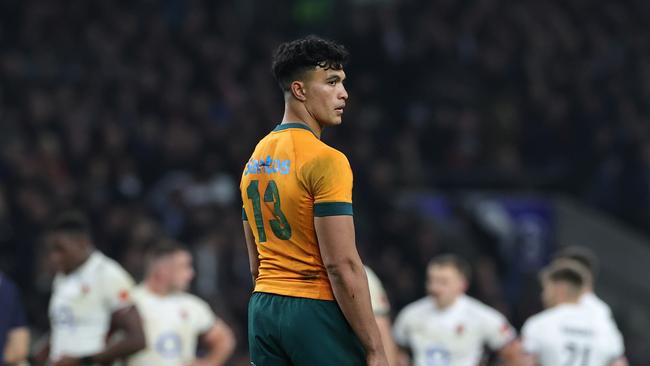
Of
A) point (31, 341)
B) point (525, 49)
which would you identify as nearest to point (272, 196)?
point (31, 341)

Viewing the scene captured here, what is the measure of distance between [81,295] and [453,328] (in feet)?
9.04

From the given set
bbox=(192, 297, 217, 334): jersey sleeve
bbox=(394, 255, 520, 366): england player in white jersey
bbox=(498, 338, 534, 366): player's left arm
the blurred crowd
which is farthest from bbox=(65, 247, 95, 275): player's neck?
the blurred crowd

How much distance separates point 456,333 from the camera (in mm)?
8773

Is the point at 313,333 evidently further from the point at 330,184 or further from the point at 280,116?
the point at 280,116

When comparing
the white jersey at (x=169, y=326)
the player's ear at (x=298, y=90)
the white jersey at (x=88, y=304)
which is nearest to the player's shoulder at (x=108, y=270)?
the white jersey at (x=88, y=304)

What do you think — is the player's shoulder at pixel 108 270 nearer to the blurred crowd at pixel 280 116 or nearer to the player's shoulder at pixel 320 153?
the player's shoulder at pixel 320 153

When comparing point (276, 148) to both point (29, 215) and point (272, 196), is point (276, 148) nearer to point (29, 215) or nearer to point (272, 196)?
point (272, 196)

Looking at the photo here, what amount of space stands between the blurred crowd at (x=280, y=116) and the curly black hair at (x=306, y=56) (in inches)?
279

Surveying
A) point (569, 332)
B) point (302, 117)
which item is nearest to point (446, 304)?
point (569, 332)

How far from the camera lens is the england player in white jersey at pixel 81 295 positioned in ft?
23.9

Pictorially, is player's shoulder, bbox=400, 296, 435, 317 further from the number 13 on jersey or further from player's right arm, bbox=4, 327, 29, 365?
the number 13 on jersey

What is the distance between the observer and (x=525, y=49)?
54.7ft

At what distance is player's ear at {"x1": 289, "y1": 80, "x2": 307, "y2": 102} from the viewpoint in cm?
467

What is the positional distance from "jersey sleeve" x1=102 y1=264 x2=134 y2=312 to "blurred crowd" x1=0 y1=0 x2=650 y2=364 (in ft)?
13.3
